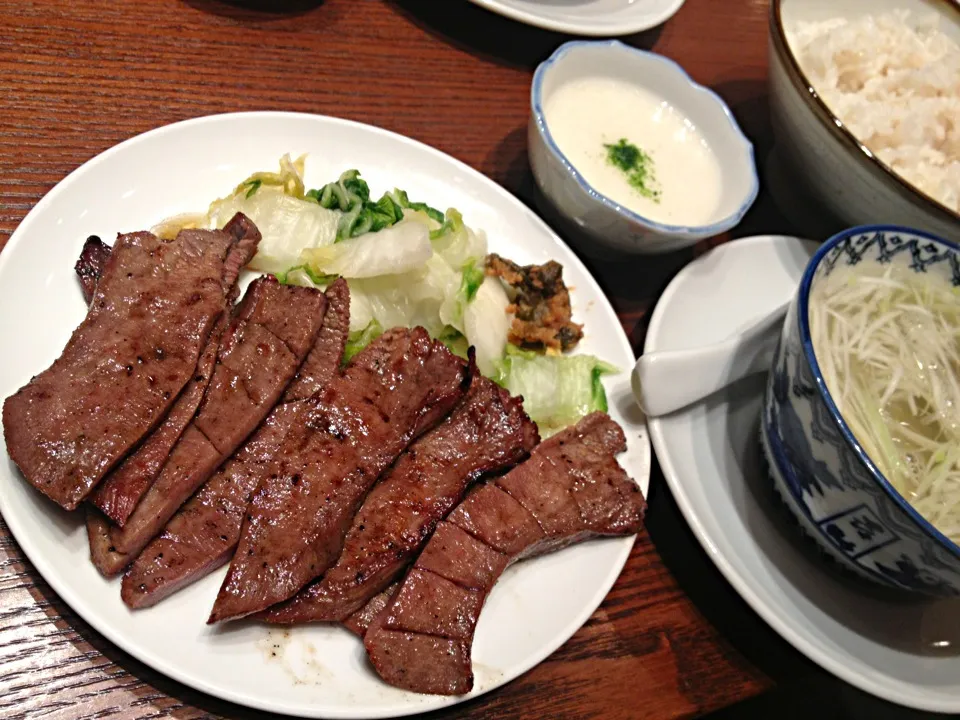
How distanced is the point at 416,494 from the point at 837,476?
3.64 ft

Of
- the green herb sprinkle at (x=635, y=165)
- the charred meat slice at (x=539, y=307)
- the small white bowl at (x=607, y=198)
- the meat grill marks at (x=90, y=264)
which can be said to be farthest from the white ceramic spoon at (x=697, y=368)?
the meat grill marks at (x=90, y=264)

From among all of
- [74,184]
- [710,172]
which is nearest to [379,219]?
[74,184]

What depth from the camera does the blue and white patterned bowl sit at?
172cm

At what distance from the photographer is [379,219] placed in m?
2.33

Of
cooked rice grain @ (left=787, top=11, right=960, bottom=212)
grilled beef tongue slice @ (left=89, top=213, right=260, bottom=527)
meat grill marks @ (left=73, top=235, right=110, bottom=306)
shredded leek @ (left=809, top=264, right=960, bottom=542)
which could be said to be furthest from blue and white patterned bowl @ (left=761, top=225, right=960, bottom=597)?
meat grill marks @ (left=73, top=235, right=110, bottom=306)

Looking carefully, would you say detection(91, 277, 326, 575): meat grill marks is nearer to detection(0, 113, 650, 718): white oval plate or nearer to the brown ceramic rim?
detection(0, 113, 650, 718): white oval plate

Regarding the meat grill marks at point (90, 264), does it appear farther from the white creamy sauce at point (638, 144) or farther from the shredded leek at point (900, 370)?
the shredded leek at point (900, 370)

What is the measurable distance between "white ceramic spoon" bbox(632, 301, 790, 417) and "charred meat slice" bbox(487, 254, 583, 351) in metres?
0.31

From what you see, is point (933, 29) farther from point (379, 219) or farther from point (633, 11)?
point (379, 219)

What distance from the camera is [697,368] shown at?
7.22 feet

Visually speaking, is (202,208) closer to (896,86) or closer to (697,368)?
(697,368)

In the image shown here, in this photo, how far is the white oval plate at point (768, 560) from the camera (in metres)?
1.89

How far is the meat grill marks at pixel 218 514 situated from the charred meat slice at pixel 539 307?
658mm

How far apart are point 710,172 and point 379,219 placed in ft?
4.76
